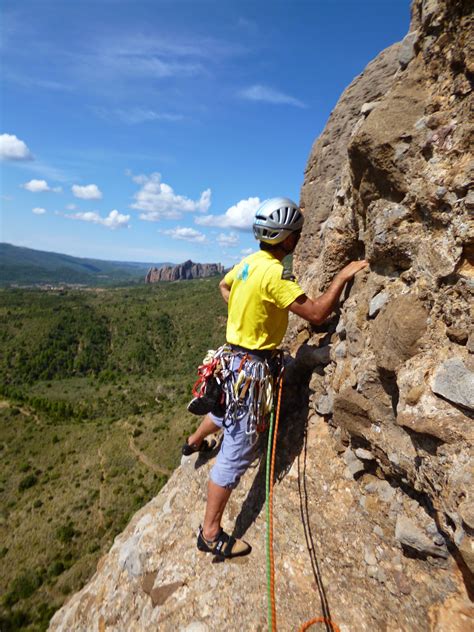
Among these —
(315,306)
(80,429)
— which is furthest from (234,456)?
(80,429)

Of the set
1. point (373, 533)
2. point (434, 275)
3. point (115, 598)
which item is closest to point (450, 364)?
point (434, 275)

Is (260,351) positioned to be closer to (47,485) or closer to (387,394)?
(387,394)

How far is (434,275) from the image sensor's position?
9.40 feet

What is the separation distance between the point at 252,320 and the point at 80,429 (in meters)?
54.0

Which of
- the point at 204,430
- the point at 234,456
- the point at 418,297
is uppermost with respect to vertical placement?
the point at 418,297

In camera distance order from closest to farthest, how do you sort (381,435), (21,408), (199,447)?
(381,435) < (199,447) < (21,408)

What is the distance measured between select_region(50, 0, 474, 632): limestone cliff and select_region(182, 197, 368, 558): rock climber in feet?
0.93

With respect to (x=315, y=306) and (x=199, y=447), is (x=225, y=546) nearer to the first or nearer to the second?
(x=199, y=447)

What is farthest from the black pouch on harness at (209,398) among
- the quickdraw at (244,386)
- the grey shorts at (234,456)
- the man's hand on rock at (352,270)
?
the man's hand on rock at (352,270)

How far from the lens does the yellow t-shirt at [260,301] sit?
3.56 m

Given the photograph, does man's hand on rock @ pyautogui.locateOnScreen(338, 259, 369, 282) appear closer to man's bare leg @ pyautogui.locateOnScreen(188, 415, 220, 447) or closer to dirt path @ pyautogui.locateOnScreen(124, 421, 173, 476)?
man's bare leg @ pyautogui.locateOnScreen(188, 415, 220, 447)

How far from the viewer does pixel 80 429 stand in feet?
166

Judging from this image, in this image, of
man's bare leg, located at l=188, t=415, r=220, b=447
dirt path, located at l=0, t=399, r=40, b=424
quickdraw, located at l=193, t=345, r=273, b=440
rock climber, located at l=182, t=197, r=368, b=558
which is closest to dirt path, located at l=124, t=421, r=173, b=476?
dirt path, located at l=0, t=399, r=40, b=424

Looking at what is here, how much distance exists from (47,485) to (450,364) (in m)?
45.8
